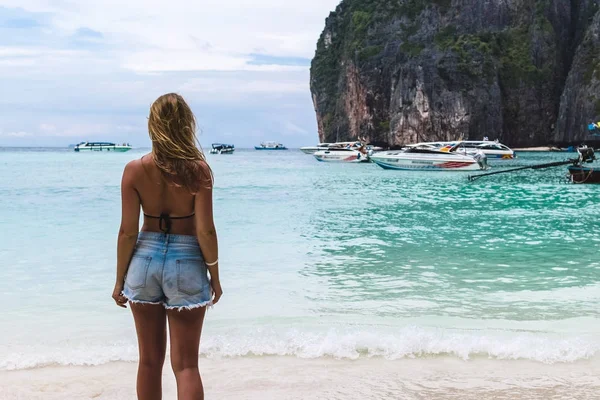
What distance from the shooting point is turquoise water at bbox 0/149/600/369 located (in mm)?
6199

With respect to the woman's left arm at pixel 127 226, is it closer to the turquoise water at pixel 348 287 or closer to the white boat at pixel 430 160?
the turquoise water at pixel 348 287

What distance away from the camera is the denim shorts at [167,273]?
3.33 m

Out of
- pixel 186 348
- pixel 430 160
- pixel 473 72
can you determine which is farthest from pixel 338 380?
pixel 473 72

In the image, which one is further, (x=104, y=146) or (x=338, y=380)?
(x=104, y=146)

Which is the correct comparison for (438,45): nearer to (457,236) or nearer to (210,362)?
(457,236)

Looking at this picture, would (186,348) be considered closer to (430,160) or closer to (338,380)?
(338,380)

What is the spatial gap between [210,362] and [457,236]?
11348mm

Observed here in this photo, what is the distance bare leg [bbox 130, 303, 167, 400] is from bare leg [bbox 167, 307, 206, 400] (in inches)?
3.1

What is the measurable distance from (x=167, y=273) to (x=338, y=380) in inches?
92.6

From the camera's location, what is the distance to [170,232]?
3359 mm

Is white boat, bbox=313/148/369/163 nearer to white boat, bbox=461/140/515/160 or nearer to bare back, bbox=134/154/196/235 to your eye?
white boat, bbox=461/140/515/160

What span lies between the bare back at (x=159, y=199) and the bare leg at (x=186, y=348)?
44 cm

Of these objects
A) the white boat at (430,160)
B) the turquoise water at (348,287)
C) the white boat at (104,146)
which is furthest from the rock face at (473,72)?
the turquoise water at (348,287)

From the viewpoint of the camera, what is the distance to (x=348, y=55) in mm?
151125
